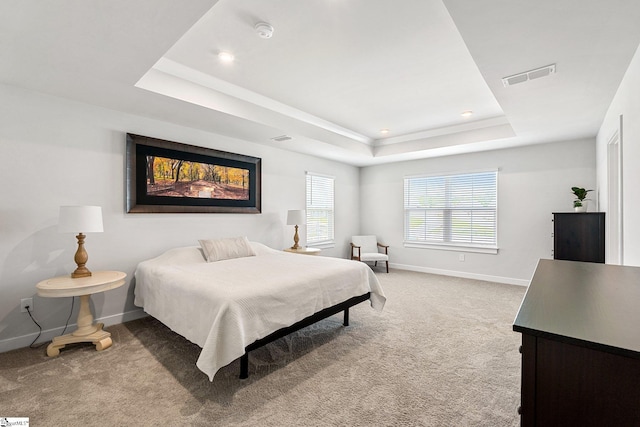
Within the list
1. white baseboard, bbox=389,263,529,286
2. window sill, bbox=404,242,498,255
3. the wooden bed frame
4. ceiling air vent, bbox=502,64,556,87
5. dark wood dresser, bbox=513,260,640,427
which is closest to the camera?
dark wood dresser, bbox=513,260,640,427

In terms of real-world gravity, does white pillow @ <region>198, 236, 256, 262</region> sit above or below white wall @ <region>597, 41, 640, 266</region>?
below

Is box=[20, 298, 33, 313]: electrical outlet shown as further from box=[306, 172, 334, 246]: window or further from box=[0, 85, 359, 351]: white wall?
box=[306, 172, 334, 246]: window

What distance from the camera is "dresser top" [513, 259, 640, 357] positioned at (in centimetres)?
88

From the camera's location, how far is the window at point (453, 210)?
18.4 feet

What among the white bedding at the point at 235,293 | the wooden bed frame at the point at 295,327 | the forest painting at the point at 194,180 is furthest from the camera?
the forest painting at the point at 194,180

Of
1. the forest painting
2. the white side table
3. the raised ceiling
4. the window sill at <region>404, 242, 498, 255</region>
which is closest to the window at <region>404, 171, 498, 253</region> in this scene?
the window sill at <region>404, 242, 498, 255</region>

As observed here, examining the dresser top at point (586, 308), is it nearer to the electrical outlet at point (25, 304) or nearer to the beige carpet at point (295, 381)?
the beige carpet at point (295, 381)

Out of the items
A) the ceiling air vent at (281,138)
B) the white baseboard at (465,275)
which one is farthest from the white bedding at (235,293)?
the white baseboard at (465,275)

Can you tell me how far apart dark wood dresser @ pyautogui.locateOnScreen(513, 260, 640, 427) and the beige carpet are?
1143mm

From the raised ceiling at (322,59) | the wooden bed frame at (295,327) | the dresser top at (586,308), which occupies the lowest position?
the wooden bed frame at (295,327)

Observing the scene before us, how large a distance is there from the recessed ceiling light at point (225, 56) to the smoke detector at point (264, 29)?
515 mm

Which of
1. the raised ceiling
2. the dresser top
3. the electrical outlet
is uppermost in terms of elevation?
the raised ceiling

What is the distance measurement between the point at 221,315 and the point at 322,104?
120 inches

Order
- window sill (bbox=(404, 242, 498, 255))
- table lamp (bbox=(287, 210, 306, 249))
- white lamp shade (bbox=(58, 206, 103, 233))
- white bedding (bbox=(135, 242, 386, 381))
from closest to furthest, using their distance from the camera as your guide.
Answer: white bedding (bbox=(135, 242, 386, 381)) → white lamp shade (bbox=(58, 206, 103, 233)) → table lamp (bbox=(287, 210, 306, 249)) → window sill (bbox=(404, 242, 498, 255))
